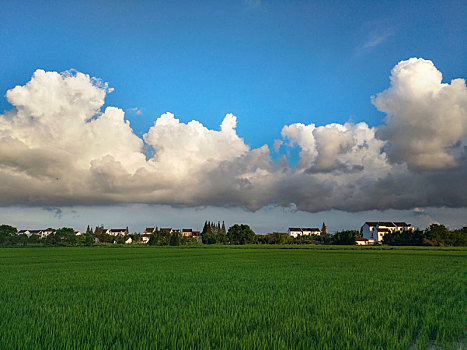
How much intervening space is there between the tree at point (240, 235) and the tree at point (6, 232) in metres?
84.0

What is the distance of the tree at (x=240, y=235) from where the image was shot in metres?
144

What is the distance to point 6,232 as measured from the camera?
4518 inches

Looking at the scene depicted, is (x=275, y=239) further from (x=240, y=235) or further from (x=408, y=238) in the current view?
(x=408, y=238)

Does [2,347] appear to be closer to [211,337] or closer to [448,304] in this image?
[211,337]

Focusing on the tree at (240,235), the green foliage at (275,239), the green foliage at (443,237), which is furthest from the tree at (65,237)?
the green foliage at (443,237)

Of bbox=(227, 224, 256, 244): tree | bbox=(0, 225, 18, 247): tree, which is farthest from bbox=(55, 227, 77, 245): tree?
bbox=(227, 224, 256, 244): tree

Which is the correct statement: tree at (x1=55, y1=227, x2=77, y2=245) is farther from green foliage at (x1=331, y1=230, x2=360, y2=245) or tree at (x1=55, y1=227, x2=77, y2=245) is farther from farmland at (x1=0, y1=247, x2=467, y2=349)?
farmland at (x1=0, y1=247, x2=467, y2=349)

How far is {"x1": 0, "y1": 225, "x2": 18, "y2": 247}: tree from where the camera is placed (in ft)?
369

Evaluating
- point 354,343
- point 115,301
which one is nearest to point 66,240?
point 115,301

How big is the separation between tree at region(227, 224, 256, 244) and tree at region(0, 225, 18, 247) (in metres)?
84.0

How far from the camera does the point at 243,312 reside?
29.0 ft

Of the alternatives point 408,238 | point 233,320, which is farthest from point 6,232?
point 408,238

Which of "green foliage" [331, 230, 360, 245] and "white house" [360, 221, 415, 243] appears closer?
"green foliage" [331, 230, 360, 245]

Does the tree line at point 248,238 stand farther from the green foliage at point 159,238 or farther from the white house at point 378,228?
the white house at point 378,228
